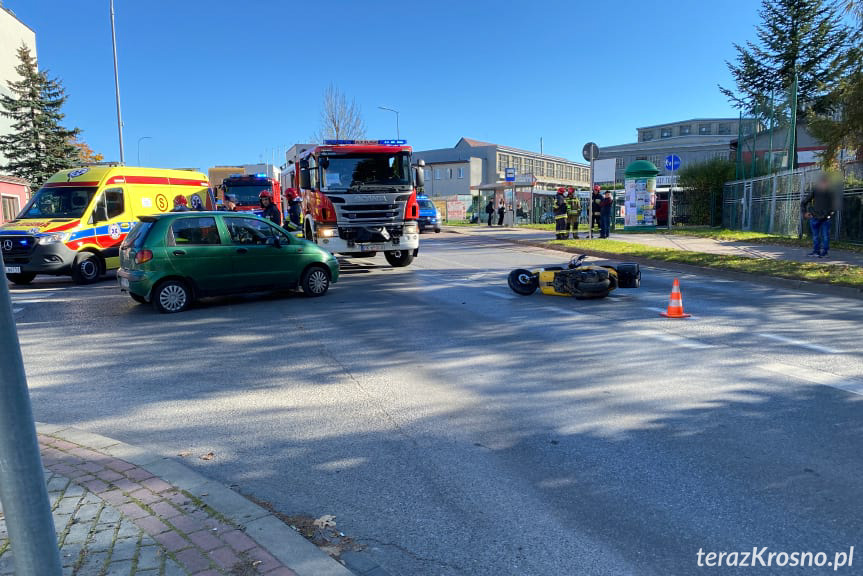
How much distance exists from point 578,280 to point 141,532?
8067 mm

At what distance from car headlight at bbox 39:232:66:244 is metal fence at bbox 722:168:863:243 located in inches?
785

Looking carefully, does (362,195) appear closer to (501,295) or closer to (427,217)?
(501,295)

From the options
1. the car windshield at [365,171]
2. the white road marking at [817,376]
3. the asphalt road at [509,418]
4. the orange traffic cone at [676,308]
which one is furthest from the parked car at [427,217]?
the white road marking at [817,376]

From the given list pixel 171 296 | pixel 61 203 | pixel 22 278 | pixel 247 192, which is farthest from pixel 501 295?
pixel 247 192

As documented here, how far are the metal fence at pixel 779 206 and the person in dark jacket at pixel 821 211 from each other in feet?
13.1

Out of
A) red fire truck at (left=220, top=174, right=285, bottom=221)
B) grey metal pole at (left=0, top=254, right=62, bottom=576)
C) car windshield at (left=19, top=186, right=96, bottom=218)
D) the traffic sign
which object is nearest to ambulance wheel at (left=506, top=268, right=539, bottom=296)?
grey metal pole at (left=0, top=254, right=62, bottom=576)

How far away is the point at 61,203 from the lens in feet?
46.0

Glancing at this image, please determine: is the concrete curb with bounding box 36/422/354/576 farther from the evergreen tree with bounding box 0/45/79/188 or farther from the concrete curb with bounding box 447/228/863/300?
the evergreen tree with bounding box 0/45/79/188

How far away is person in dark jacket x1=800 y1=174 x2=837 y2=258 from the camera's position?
45.9ft

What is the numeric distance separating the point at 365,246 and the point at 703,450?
10836 mm

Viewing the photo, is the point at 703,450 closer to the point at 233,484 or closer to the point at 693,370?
the point at 693,370

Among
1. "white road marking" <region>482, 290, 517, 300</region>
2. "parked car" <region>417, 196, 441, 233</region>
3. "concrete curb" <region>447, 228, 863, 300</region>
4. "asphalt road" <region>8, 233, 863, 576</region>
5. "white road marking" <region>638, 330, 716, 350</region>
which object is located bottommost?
"asphalt road" <region>8, 233, 863, 576</region>

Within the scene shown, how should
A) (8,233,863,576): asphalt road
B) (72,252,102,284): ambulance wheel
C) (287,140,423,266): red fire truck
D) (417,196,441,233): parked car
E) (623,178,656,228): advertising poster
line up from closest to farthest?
(8,233,863,576): asphalt road → (72,252,102,284): ambulance wheel → (287,140,423,266): red fire truck → (623,178,656,228): advertising poster → (417,196,441,233): parked car

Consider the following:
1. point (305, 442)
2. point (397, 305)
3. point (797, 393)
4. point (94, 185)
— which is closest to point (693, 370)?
point (797, 393)
